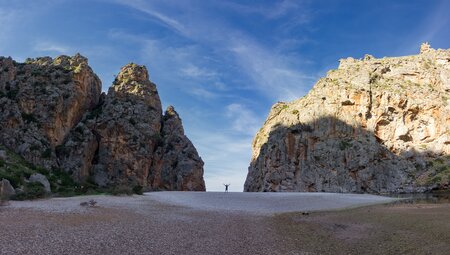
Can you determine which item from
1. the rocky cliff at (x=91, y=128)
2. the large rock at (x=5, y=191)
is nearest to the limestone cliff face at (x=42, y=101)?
the rocky cliff at (x=91, y=128)

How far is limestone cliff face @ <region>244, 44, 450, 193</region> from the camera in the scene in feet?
166

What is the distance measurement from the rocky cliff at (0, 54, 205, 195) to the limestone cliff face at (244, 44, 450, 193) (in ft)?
48.5

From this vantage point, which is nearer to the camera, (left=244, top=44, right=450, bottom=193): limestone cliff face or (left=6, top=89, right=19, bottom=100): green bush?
(left=244, top=44, right=450, bottom=193): limestone cliff face

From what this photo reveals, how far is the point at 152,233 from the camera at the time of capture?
10414mm

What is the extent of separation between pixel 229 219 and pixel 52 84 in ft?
165

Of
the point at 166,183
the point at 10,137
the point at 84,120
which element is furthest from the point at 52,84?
the point at 166,183

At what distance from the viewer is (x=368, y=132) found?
54.5 meters

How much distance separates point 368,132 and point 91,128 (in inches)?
1655

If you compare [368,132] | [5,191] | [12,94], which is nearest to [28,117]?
[12,94]

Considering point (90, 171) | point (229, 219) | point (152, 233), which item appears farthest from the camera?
point (90, 171)

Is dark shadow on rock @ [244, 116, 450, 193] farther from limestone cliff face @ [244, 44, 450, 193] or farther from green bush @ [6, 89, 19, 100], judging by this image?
green bush @ [6, 89, 19, 100]

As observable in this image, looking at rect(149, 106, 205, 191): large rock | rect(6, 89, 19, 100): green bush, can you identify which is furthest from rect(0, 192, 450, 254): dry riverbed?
rect(6, 89, 19, 100): green bush

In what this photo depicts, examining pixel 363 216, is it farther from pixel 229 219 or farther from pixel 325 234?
pixel 229 219

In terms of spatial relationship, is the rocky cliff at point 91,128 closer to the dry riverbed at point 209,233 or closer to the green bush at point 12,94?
the green bush at point 12,94
